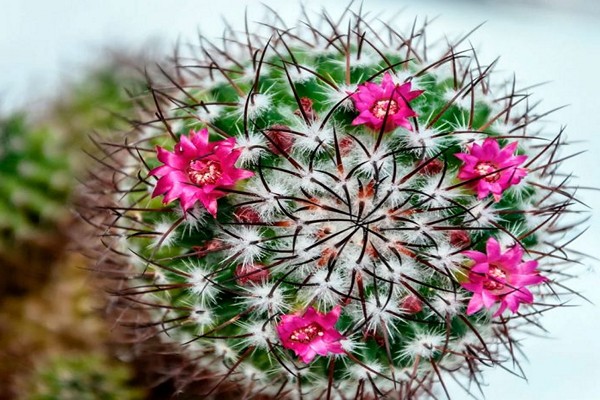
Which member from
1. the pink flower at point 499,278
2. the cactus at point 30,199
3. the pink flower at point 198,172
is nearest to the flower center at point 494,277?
the pink flower at point 499,278

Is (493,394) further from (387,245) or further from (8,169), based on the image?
(8,169)

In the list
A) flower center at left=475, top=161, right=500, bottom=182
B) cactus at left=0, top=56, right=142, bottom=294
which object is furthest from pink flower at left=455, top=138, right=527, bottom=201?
cactus at left=0, top=56, right=142, bottom=294

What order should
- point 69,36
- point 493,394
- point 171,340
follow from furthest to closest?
point 69,36
point 493,394
point 171,340

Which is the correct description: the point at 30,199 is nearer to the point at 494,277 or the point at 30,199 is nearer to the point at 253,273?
the point at 253,273

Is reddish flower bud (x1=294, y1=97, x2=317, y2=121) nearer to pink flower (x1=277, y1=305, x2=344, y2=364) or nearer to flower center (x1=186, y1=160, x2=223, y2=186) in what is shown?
flower center (x1=186, y1=160, x2=223, y2=186)

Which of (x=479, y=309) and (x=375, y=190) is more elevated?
(x=375, y=190)

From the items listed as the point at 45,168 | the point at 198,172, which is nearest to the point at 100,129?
the point at 45,168

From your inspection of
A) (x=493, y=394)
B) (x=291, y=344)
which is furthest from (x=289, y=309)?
(x=493, y=394)
